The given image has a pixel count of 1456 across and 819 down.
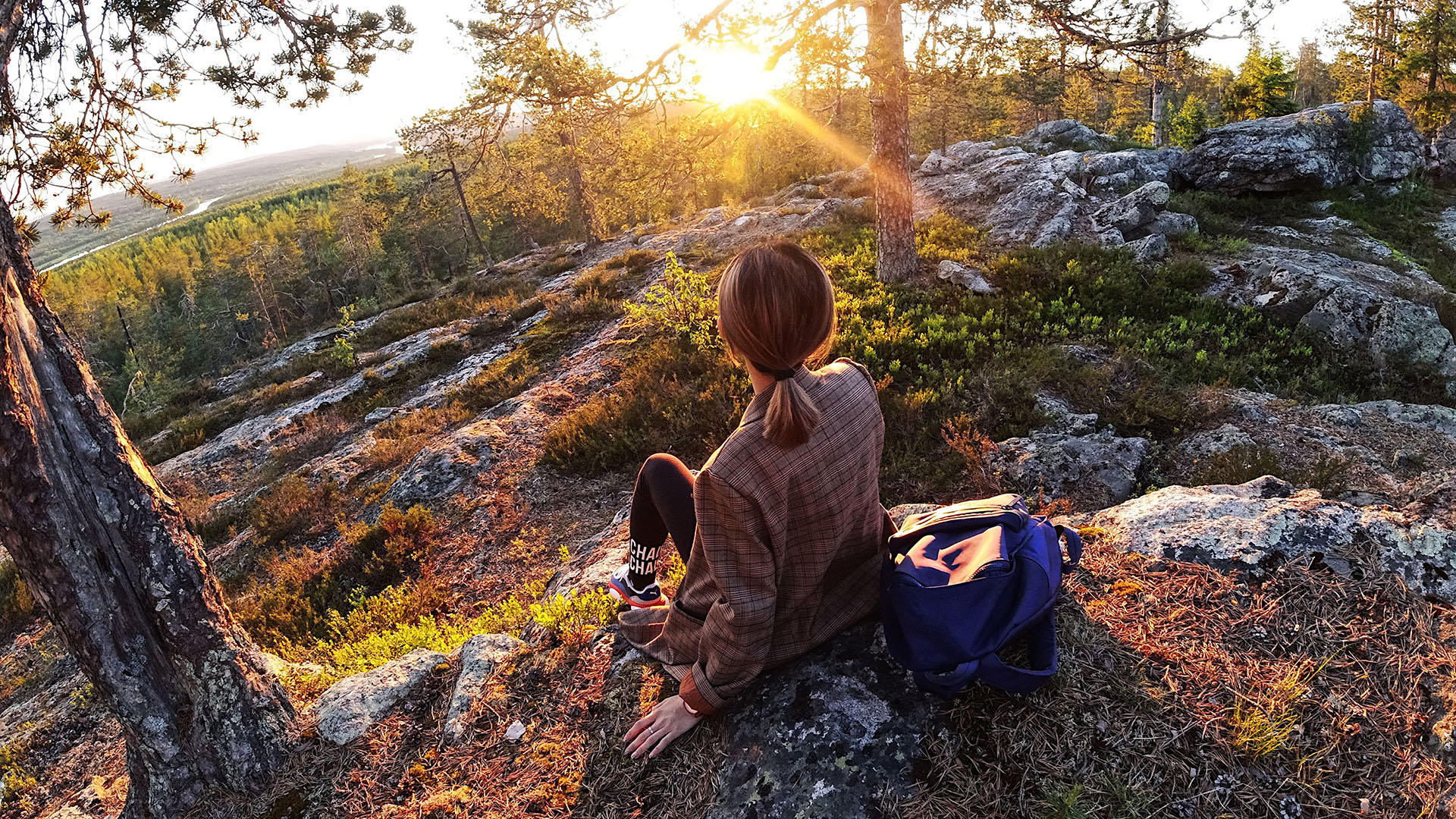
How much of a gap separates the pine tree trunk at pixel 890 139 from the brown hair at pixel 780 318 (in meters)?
6.85

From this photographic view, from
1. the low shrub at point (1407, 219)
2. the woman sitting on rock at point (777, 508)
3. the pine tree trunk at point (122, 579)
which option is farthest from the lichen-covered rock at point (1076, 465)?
the low shrub at point (1407, 219)

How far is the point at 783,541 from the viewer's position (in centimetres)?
234

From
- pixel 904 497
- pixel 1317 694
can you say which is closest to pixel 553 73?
pixel 904 497

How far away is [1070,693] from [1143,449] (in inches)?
164

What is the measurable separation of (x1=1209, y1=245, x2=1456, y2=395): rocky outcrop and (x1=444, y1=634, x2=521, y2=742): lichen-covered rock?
9.92 meters

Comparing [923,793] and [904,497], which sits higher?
[923,793]

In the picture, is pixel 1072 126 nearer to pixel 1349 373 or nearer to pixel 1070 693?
pixel 1349 373

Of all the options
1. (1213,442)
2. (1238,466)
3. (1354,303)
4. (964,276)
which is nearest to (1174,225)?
(1354,303)

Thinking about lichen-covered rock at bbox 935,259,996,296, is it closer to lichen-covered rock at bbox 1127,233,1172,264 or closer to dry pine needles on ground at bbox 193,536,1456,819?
lichen-covered rock at bbox 1127,233,1172,264

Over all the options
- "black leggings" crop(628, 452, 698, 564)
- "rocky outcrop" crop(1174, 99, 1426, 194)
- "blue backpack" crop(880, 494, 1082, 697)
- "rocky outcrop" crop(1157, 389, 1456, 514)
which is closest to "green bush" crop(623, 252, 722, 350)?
"rocky outcrop" crop(1157, 389, 1456, 514)

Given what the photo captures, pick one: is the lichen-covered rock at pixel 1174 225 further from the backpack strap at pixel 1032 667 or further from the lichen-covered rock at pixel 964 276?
the backpack strap at pixel 1032 667

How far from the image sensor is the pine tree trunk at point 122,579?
2.81 metres

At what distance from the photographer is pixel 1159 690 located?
2510 mm

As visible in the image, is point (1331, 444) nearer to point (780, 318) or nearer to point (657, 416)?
point (780, 318)
